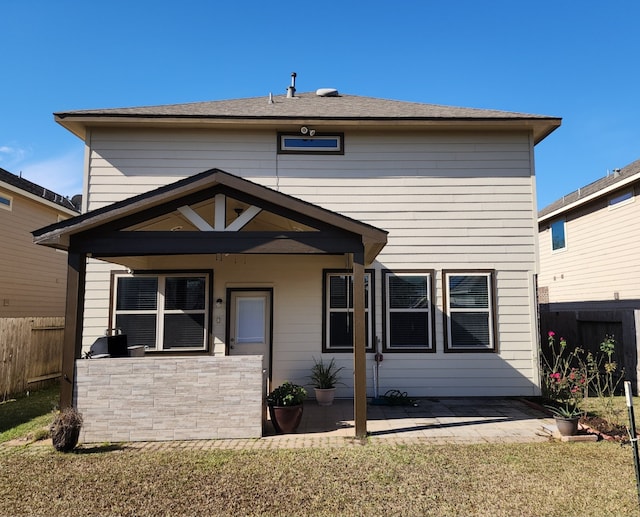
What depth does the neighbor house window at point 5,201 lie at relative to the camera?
40.3 ft

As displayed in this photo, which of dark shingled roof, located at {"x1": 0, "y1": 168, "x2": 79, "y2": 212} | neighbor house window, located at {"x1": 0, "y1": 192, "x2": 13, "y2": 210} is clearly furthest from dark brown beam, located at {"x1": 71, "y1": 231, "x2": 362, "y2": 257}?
neighbor house window, located at {"x1": 0, "y1": 192, "x2": 13, "y2": 210}

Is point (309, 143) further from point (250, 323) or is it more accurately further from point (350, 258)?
point (250, 323)

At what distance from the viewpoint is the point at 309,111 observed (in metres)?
9.08

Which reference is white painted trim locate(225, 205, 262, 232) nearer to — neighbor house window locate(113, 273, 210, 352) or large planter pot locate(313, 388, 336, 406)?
neighbor house window locate(113, 273, 210, 352)

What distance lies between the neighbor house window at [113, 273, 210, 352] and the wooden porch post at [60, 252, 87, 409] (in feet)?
8.36

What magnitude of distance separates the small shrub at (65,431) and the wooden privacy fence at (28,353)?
4.50 m

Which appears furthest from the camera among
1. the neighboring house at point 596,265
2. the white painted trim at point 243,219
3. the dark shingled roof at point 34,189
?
the dark shingled roof at point 34,189

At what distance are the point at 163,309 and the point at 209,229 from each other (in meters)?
3.41

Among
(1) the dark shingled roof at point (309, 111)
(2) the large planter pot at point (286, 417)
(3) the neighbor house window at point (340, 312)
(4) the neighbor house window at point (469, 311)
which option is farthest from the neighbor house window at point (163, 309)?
(4) the neighbor house window at point (469, 311)

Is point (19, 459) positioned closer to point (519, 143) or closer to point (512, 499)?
point (512, 499)

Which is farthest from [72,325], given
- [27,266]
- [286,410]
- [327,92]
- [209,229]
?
[27,266]

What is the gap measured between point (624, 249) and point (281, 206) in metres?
12.2

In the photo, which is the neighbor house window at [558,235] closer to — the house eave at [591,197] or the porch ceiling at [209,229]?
the house eave at [591,197]

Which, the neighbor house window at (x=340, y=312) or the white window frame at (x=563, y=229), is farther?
the white window frame at (x=563, y=229)
